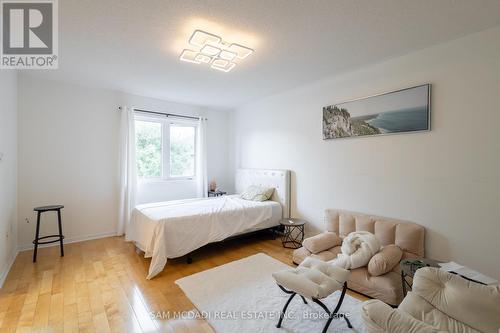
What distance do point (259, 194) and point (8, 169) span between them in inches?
138

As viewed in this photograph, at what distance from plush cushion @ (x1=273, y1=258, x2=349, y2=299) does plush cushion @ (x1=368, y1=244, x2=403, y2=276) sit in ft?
1.86

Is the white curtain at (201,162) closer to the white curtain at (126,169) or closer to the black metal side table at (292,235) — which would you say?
the white curtain at (126,169)

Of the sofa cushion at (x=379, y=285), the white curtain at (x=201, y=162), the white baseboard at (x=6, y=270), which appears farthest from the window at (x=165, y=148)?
the sofa cushion at (x=379, y=285)

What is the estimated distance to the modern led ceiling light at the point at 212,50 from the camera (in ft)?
7.48

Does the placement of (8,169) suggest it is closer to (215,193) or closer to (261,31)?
(215,193)

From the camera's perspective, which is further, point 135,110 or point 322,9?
point 135,110

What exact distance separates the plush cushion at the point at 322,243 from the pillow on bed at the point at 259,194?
4.65 ft

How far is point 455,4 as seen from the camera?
181cm

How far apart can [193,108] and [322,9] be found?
3728 mm

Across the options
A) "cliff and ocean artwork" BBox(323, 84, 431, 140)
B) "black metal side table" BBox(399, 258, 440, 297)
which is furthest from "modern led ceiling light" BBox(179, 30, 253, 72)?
"black metal side table" BBox(399, 258, 440, 297)

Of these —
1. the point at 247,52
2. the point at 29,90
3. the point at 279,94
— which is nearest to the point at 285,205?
the point at 279,94

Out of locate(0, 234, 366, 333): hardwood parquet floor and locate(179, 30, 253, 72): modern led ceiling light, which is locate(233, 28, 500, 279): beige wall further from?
locate(179, 30, 253, 72): modern led ceiling light

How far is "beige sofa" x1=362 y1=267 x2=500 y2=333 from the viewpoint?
1.24 metres

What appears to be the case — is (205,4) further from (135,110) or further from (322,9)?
(135,110)
